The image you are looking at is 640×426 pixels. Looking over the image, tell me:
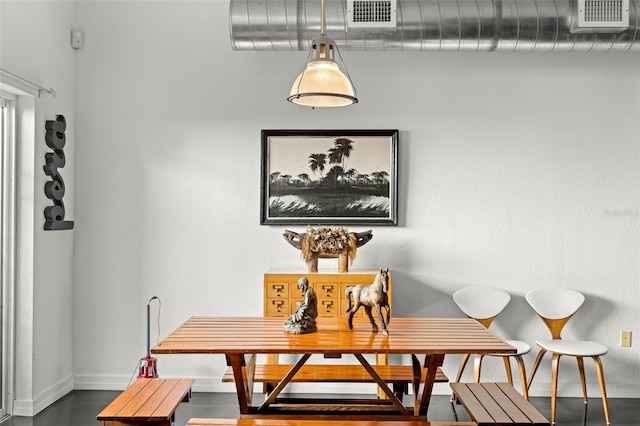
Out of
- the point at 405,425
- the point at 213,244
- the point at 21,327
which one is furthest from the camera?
the point at 213,244

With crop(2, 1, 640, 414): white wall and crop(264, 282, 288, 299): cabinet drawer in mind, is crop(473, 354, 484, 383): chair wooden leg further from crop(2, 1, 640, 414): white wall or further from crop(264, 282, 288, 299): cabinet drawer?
crop(264, 282, 288, 299): cabinet drawer

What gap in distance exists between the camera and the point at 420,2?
4.29 metres

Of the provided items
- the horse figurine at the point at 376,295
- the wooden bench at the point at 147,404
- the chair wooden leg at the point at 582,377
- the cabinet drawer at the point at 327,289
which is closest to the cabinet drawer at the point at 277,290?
the cabinet drawer at the point at 327,289

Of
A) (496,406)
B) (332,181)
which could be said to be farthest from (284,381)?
(332,181)

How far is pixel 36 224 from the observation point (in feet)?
14.0

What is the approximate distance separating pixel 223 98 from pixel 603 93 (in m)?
2.88

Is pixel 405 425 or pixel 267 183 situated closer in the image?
pixel 405 425

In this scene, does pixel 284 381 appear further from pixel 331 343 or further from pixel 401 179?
pixel 401 179

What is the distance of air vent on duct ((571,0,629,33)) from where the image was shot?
4.18 metres

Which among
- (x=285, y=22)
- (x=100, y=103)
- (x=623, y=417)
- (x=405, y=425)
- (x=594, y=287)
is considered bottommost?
(x=623, y=417)

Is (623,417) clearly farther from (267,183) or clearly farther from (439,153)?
(267,183)

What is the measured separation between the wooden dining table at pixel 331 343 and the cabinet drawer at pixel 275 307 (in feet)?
2.61

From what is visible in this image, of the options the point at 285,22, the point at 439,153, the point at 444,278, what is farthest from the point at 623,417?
the point at 285,22

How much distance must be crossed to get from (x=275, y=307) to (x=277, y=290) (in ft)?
0.39
